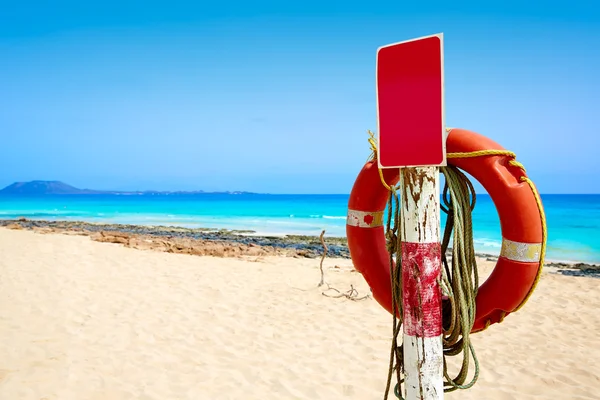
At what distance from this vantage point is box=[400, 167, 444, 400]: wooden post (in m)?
1.71

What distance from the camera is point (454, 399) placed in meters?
3.11

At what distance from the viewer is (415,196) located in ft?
5.64

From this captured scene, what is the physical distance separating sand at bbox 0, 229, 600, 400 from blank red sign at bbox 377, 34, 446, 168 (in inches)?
82.4

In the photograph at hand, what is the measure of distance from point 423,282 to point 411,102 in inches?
26.8

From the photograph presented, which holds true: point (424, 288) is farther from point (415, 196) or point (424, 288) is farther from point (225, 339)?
point (225, 339)

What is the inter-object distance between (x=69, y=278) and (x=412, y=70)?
6.02 metres

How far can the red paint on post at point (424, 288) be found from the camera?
1.72m

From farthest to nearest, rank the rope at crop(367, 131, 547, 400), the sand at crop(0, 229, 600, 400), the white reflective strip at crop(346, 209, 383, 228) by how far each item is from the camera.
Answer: the sand at crop(0, 229, 600, 400) < the white reflective strip at crop(346, 209, 383, 228) < the rope at crop(367, 131, 547, 400)

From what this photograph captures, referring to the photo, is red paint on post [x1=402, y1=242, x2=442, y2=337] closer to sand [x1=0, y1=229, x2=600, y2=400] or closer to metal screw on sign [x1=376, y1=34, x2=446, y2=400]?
metal screw on sign [x1=376, y1=34, x2=446, y2=400]

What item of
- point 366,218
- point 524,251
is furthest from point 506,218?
point 366,218

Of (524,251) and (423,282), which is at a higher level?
(524,251)

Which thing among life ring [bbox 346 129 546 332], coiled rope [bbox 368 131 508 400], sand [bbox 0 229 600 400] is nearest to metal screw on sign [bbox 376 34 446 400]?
coiled rope [bbox 368 131 508 400]

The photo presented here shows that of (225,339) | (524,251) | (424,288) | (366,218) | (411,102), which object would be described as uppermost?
(411,102)

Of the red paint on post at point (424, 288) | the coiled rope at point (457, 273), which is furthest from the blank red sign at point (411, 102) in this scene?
the red paint on post at point (424, 288)
